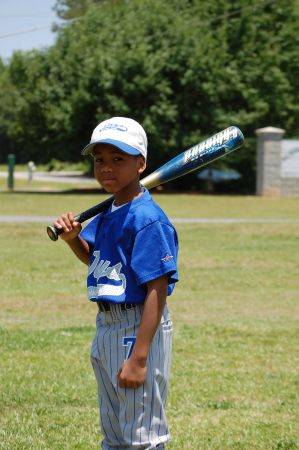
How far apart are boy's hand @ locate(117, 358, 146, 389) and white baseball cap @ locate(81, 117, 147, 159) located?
0.82m

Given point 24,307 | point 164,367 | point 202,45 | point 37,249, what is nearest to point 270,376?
point 164,367

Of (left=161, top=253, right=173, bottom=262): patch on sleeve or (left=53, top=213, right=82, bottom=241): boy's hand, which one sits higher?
(left=53, top=213, right=82, bottom=241): boy's hand

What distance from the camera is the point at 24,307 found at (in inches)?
351

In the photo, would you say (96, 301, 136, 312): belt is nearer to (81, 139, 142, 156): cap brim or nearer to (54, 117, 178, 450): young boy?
(54, 117, 178, 450): young boy

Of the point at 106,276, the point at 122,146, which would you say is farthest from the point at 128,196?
the point at 106,276

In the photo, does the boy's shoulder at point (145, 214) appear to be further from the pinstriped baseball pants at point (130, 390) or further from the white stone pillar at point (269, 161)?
the white stone pillar at point (269, 161)

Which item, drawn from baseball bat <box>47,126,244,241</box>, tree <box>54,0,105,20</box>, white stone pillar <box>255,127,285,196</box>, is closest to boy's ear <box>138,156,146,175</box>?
baseball bat <box>47,126,244,241</box>

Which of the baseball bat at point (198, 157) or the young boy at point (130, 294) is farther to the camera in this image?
the baseball bat at point (198, 157)

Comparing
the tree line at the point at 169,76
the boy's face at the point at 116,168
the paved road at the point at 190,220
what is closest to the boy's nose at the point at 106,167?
the boy's face at the point at 116,168

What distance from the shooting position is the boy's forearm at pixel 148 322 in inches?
135

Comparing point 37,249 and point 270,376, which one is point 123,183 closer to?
point 270,376

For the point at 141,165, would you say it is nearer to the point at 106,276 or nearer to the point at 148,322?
the point at 106,276

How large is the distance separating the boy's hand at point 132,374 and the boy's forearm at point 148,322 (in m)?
0.02

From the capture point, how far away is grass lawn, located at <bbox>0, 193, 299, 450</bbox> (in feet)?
16.1
